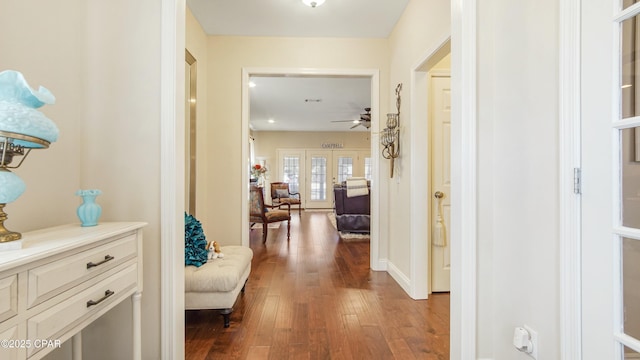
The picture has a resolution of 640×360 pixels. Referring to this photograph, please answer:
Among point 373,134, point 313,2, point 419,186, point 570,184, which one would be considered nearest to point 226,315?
point 419,186

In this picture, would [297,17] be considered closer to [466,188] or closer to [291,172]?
[466,188]

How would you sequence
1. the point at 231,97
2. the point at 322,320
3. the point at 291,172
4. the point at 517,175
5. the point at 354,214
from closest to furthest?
the point at 517,175 → the point at 322,320 → the point at 231,97 → the point at 354,214 → the point at 291,172

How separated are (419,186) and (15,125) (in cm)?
261

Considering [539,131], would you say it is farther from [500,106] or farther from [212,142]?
[212,142]

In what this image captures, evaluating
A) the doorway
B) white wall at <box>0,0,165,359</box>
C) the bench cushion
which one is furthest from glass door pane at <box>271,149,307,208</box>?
white wall at <box>0,0,165,359</box>

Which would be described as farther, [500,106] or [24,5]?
[500,106]

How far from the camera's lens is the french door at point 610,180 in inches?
36.4

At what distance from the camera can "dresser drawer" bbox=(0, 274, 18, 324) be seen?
0.74m

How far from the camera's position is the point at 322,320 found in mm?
2232

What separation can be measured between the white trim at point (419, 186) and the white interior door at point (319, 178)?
24.3ft

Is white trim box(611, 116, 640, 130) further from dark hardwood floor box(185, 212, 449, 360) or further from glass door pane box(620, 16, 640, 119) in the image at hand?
dark hardwood floor box(185, 212, 449, 360)

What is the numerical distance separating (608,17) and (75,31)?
2242 mm

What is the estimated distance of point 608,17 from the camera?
979 millimetres

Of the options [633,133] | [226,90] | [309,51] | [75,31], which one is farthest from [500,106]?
[226,90]
